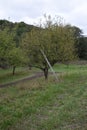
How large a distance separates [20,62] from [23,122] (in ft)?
72.9

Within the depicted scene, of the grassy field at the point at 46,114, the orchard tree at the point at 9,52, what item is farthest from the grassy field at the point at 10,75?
the grassy field at the point at 46,114

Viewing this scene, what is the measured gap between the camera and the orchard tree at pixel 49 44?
2771 centimetres

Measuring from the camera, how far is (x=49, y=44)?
2770 cm

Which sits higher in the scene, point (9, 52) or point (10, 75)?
point (9, 52)

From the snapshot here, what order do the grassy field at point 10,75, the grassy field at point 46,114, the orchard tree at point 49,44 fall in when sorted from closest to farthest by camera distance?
the grassy field at point 46,114 < the orchard tree at point 49,44 < the grassy field at point 10,75

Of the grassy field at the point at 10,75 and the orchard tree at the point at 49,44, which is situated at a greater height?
the orchard tree at the point at 49,44

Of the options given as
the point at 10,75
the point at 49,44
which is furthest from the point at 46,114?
the point at 10,75

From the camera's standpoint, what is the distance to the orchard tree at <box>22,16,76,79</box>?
2771cm

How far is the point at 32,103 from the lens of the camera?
1077cm

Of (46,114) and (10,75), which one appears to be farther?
(10,75)

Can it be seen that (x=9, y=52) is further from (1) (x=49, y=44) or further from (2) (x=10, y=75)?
(2) (x=10, y=75)

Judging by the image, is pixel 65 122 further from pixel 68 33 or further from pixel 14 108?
pixel 68 33

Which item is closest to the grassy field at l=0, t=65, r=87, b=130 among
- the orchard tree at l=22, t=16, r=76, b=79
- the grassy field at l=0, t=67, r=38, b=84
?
the orchard tree at l=22, t=16, r=76, b=79

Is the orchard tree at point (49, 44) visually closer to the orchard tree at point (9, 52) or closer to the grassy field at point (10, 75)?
the orchard tree at point (9, 52)
